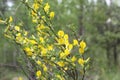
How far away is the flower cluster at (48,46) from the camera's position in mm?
3193

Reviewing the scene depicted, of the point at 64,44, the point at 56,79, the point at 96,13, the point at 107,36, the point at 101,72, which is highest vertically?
the point at 96,13

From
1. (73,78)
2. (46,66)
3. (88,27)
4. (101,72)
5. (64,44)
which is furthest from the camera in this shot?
(88,27)

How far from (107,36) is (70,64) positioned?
11.8 meters

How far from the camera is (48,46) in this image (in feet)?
10.9

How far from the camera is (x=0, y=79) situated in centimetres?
1199

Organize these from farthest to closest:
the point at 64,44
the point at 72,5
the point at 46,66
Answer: the point at 72,5, the point at 46,66, the point at 64,44

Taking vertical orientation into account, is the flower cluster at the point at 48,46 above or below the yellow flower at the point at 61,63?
above

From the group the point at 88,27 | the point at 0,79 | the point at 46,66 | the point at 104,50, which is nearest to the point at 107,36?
the point at 88,27

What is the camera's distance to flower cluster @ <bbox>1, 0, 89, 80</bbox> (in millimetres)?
3193

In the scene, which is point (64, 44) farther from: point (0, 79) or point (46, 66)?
point (0, 79)

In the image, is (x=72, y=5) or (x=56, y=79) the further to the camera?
(x=72, y=5)

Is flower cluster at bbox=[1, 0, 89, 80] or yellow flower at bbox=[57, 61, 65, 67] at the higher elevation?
flower cluster at bbox=[1, 0, 89, 80]

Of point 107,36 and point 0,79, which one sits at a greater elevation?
point 107,36

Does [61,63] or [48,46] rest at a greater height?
[48,46]
